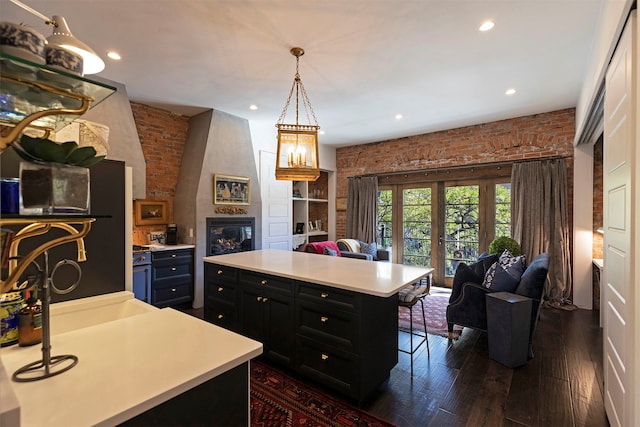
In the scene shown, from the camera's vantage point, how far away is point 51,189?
2.54 ft

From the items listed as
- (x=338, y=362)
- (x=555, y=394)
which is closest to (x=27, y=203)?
(x=338, y=362)

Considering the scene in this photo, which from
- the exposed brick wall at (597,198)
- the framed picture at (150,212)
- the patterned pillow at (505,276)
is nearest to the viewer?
the patterned pillow at (505,276)

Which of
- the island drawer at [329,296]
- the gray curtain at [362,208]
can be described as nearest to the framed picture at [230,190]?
the gray curtain at [362,208]

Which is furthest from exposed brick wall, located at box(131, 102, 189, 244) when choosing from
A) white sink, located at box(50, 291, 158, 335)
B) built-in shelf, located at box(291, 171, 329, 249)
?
white sink, located at box(50, 291, 158, 335)


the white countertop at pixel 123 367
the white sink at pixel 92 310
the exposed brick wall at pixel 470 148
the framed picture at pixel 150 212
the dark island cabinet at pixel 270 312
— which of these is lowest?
the dark island cabinet at pixel 270 312

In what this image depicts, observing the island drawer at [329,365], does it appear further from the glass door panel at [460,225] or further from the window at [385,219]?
the window at [385,219]

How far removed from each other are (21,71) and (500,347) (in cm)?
351

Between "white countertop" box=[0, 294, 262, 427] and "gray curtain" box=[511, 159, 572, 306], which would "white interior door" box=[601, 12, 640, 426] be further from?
"gray curtain" box=[511, 159, 572, 306]

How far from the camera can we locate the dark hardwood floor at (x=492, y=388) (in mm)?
2068

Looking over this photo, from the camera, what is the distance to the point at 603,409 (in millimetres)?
2143

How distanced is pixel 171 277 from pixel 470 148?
5265 millimetres

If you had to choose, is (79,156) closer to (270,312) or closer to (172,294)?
(270,312)

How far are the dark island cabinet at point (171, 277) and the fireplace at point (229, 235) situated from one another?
38 cm

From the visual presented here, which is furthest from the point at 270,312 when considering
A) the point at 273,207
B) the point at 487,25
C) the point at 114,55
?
the point at 273,207
